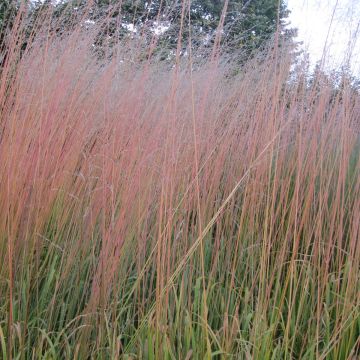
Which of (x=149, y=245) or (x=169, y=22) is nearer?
(x=149, y=245)

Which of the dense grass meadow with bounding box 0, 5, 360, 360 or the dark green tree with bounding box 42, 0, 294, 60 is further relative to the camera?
the dark green tree with bounding box 42, 0, 294, 60

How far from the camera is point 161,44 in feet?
9.31

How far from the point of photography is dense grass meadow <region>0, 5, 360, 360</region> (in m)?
1.26

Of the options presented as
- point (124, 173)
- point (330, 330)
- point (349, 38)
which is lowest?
point (330, 330)

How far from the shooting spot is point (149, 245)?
1731mm

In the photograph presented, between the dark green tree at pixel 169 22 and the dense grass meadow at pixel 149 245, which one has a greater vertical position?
the dark green tree at pixel 169 22

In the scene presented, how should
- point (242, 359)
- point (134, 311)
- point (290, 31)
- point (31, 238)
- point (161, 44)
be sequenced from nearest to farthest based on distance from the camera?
point (242, 359) < point (134, 311) < point (31, 238) < point (290, 31) < point (161, 44)

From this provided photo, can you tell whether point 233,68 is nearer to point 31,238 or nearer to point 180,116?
point 180,116

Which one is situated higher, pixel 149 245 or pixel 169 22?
pixel 169 22

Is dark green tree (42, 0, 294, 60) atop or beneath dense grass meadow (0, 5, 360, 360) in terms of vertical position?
atop

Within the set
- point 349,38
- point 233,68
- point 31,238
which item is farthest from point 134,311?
point 233,68

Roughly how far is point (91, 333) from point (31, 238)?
15.8 inches

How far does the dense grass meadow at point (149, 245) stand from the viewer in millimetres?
1256

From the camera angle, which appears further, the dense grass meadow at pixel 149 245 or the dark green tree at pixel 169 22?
the dark green tree at pixel 169 22
